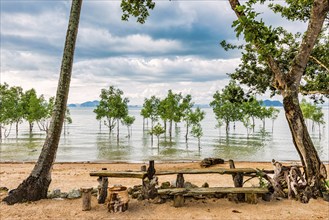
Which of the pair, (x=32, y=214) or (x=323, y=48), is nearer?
(x=32, y=214)

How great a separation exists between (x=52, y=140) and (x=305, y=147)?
30.7ft

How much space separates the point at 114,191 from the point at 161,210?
165 cm

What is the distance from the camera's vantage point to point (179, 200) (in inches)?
366

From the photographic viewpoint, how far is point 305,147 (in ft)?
33.5

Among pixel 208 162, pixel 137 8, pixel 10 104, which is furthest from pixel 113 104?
pixel 137 8

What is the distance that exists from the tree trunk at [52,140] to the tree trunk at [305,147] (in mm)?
8445

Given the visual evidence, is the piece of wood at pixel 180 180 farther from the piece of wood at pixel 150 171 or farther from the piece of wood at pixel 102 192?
the piece of wood at pixel 102 192

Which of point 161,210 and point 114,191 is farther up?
point 114,191

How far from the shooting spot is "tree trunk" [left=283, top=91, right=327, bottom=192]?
400 inches

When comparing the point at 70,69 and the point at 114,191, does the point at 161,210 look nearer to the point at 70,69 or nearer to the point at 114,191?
the point at 114,191

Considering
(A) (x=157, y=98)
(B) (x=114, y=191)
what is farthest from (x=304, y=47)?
(A) (x=157, y=98)

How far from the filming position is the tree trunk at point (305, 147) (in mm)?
10172

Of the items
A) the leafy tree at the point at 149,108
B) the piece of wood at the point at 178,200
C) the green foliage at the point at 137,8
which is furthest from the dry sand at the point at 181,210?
the leafy tree at the point at 149,108

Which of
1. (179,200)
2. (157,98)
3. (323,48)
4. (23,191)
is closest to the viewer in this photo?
(179,200)
